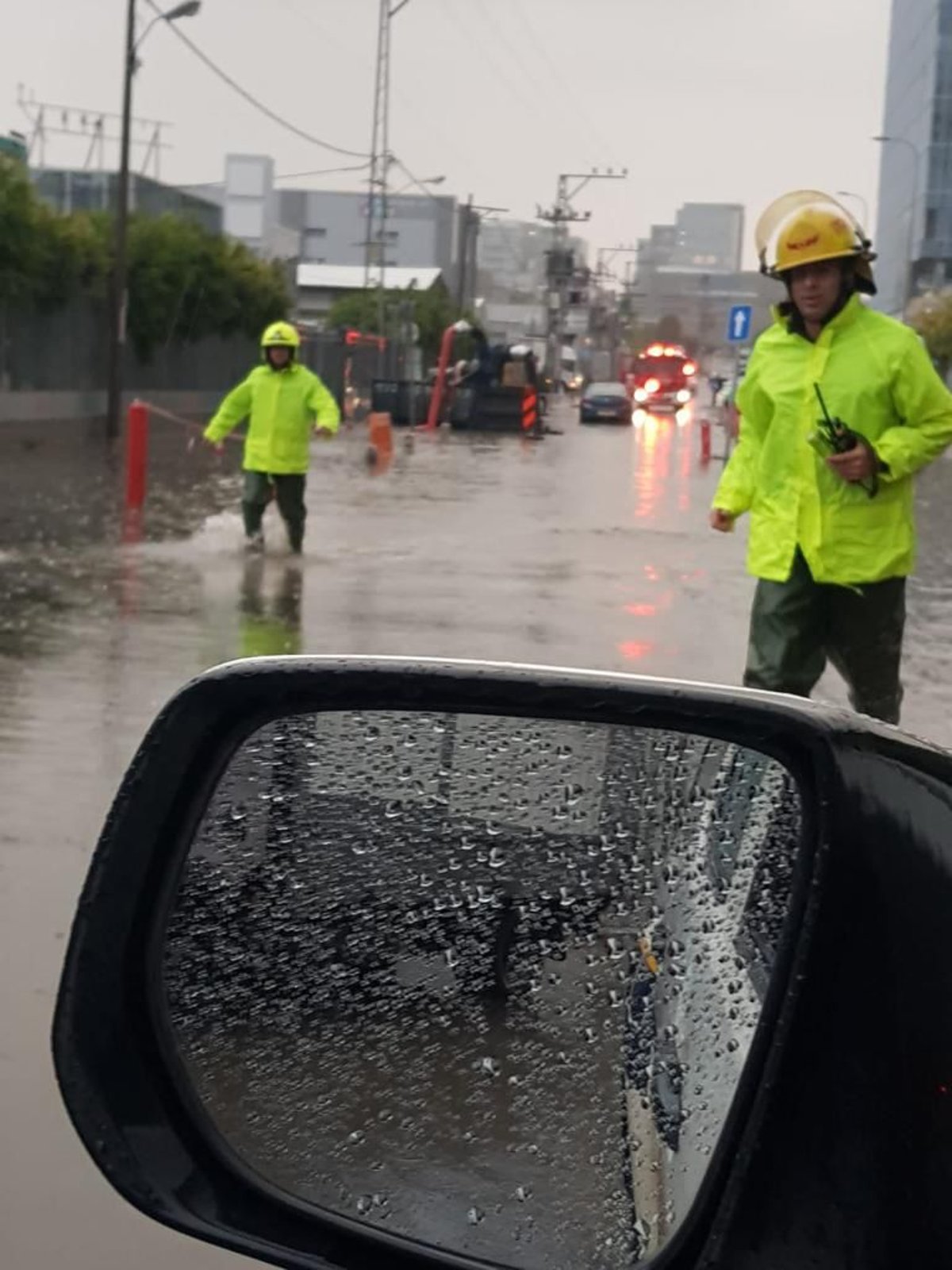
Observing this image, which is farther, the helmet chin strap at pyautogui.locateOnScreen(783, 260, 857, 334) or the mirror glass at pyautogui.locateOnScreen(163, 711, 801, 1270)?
the helmet chin strap at pyautogui.locateOnScreen(783, 260, 857, 334)

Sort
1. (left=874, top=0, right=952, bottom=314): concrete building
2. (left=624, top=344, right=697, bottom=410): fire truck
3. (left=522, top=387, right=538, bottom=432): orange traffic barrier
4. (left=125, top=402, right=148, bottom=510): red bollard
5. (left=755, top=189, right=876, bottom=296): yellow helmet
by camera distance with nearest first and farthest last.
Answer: (left=755, top=189, right=876, bottom=296): yellow helmet
(left=125, top=402, right=148, bottom=510): red bollard
(left=522, top=387, right=538, bottom=432): orange traffic barrier
(left=624, top=344, right=697, bottom=410): fire truck
(left=874, top=0, right=952, bottom=314): concrete building

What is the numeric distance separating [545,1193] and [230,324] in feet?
174

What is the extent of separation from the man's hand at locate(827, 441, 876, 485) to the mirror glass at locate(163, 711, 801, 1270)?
402 centimetres

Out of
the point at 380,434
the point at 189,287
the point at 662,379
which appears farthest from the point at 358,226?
the point at 380,434

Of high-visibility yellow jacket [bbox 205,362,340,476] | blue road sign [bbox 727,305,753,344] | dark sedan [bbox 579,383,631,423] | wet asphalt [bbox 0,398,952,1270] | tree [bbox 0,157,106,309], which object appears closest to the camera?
wet asphalt [bbox 0,398,952,1270]

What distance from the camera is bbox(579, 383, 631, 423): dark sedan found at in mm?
65375

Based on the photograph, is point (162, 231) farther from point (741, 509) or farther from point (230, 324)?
point (741, 509)

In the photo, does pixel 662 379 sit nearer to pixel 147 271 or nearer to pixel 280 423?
pixel 147 271

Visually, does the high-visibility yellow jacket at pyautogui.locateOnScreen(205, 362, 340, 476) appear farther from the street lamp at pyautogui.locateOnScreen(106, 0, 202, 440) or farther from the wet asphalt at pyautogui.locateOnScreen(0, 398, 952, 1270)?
the street lamp at pyautogui.locateOnScreen(106, 0, 202, 440)

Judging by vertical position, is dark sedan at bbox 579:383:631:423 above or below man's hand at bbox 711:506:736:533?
below

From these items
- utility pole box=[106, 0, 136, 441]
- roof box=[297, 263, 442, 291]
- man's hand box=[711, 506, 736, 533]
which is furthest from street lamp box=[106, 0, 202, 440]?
roof box=[297, 263, 442, 291]

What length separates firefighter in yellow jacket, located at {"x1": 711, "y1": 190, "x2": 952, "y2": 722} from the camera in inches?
229

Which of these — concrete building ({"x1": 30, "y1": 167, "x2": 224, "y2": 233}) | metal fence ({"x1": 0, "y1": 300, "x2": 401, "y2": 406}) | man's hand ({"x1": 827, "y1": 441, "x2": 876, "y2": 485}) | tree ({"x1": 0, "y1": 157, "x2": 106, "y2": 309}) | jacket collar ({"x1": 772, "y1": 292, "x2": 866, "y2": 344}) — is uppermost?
concrete building ({"x1": 30, "y1": 167, "x2": 224, "y2": 233})

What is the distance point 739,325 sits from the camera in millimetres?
35469
